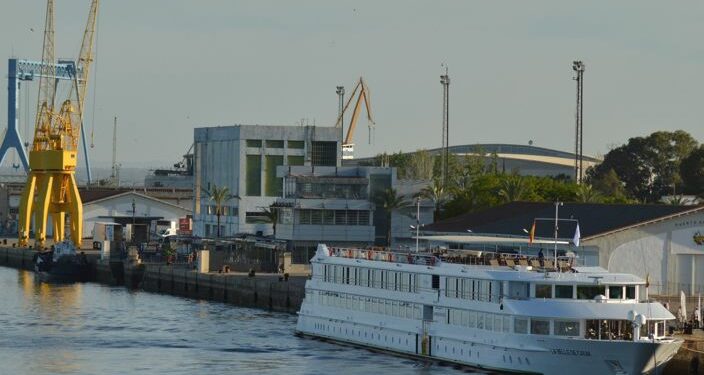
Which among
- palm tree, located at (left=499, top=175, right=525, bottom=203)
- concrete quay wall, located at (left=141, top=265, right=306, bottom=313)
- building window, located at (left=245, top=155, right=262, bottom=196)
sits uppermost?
building window, located at (left=245, top=155, right=262, bottom=196)

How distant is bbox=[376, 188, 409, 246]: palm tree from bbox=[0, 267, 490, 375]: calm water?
23669mm

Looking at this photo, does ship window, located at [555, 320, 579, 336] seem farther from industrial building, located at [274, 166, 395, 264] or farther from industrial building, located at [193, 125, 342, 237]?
industrial building, located at [193, 125, 342, 237]

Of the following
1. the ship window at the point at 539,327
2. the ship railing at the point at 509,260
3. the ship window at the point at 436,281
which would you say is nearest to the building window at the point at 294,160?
the ship railing at the point at 509,260

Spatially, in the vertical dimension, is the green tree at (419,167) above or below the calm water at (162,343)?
above

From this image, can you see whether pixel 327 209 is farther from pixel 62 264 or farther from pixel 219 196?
pixel 219 196

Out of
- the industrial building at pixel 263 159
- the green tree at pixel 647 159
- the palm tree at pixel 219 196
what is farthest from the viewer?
the green tree at pixel 647 159

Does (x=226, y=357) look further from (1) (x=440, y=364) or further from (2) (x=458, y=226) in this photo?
(2) (x=458, y=226)

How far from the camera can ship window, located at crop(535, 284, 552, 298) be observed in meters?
63.1

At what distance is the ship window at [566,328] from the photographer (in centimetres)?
6150

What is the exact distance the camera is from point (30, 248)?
503 feet

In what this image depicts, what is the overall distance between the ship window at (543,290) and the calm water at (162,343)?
16.0 ft

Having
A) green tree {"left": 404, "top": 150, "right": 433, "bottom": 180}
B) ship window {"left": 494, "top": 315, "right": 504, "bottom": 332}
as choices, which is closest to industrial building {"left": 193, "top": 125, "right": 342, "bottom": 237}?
green tree {"left": 404, "top": 150, "right": 433, "bottom": 180}

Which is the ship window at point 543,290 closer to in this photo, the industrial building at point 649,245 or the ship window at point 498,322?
the ship window at point 498,322

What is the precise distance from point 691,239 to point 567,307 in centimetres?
2573
